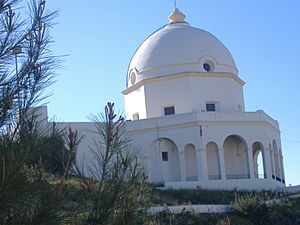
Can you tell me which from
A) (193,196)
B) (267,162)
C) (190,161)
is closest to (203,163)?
(190,161)

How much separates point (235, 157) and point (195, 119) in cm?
446

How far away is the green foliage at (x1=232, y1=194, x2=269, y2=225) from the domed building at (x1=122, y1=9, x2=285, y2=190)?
9.00m

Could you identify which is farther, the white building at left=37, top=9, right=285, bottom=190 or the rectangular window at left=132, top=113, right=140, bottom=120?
the rectangular window at left=132, top=113, right=140, bottom=120

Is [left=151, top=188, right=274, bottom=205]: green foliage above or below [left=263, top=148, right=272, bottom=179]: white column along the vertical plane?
below

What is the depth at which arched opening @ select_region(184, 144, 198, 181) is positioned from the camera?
115ft

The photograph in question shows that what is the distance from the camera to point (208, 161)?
35656mm

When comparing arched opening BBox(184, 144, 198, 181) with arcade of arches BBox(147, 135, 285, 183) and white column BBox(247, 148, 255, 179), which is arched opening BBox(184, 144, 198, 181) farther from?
white column BBox(247, 148, 255, 179)

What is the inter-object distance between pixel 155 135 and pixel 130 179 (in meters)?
29.7

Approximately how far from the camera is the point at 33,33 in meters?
5.35

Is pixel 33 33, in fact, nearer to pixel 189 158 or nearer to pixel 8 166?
pixel 8 166

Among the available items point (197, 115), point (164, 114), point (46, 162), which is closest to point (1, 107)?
point (46, 162)

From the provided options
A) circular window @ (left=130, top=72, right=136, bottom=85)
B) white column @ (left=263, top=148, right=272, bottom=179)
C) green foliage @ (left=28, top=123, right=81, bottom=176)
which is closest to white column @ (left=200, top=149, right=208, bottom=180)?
white column @ (left=263, top=148, right=272, bottom=179)

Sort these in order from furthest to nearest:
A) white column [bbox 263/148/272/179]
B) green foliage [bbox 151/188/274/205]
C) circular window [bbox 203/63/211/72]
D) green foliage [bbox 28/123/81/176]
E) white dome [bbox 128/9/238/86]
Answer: circular window [bbox 203/63/211/72] → white dome [bbox 128/9/238/86] → white column [bbox 263/148/272/179] → green foliage [bbox 151/188/274/205] → green foliage [bbox 28/123/81/176]

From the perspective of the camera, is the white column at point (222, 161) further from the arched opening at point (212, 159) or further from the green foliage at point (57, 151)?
the green foliage at point (57, 151)
